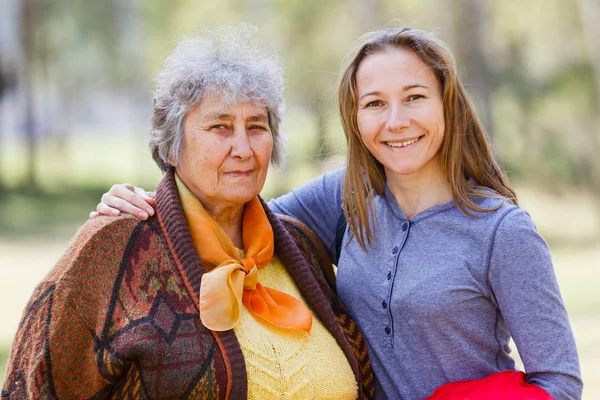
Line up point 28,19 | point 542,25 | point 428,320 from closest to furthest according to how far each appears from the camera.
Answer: point 428,320
point 542,25
point 28,19

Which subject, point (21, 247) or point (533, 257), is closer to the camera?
point (533, 257)

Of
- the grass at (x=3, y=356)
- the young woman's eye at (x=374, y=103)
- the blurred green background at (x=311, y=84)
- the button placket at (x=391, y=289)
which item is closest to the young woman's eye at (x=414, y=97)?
the young woman's eye at (x=374, y=103)

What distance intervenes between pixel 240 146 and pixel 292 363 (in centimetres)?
81

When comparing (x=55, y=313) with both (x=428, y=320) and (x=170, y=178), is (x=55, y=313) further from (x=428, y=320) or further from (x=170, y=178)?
(x=428, y=320)

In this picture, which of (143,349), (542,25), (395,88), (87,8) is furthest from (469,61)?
(87,8)

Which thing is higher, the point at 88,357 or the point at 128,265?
the point at 128,265

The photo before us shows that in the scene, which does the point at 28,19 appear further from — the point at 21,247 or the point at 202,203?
the point at 202,203

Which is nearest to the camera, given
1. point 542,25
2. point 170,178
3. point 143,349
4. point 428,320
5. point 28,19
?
point 143,349

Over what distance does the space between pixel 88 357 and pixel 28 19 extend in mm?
21137

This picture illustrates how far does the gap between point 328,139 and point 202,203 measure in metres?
1.05

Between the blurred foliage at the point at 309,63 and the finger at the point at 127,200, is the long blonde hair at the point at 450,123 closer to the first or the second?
the finger at the point at 127,200

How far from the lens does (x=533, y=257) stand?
2.48m

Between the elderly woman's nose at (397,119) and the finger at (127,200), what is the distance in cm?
92

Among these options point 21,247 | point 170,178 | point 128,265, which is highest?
point 170,178
